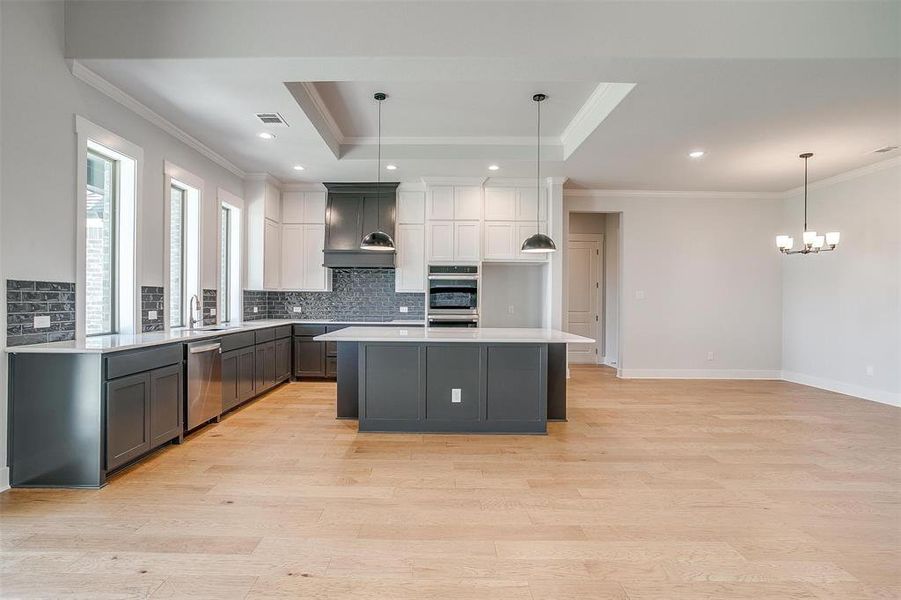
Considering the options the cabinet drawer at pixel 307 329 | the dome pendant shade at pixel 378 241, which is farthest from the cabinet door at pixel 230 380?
the dome pendant shade at pixel 378 241

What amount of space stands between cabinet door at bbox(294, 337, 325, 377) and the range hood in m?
1.20

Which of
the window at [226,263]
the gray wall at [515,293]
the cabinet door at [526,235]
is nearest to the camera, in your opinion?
the window at [226,263]

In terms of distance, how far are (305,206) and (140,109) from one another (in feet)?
9.42

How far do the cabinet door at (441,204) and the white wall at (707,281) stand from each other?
1.82m

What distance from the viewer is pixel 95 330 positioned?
3.62 meters

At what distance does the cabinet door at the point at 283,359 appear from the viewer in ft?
18.7

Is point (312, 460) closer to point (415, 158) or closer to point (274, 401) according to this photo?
point (274, 401)

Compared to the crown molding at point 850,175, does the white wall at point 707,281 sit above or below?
below

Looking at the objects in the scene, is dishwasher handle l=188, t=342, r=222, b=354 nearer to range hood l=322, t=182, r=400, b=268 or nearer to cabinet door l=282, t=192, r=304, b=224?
range hood l=322, t=182, r=400, b=268

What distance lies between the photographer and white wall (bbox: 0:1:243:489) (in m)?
2.68

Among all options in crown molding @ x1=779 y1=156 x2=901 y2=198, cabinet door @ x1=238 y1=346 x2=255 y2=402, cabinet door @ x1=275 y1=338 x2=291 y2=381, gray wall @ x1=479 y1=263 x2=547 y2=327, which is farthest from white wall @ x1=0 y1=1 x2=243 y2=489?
crown molding @ x1=779 y1=156 x2=901 y2=198

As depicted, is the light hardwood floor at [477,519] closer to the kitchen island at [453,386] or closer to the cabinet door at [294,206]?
the kitchen island at [453,386]

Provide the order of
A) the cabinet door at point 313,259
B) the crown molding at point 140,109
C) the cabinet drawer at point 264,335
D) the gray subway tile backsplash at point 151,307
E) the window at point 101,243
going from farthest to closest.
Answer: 1. the cabinet door at point 313,259
2. the cabinet drawer at point 264,335
3. the gray subway tile backsplash at point 151,307
4. the window at point 101,243
5. the crown molding at point 140,109

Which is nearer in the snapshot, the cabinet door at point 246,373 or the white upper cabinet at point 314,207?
the cabinet door at point 246,373
